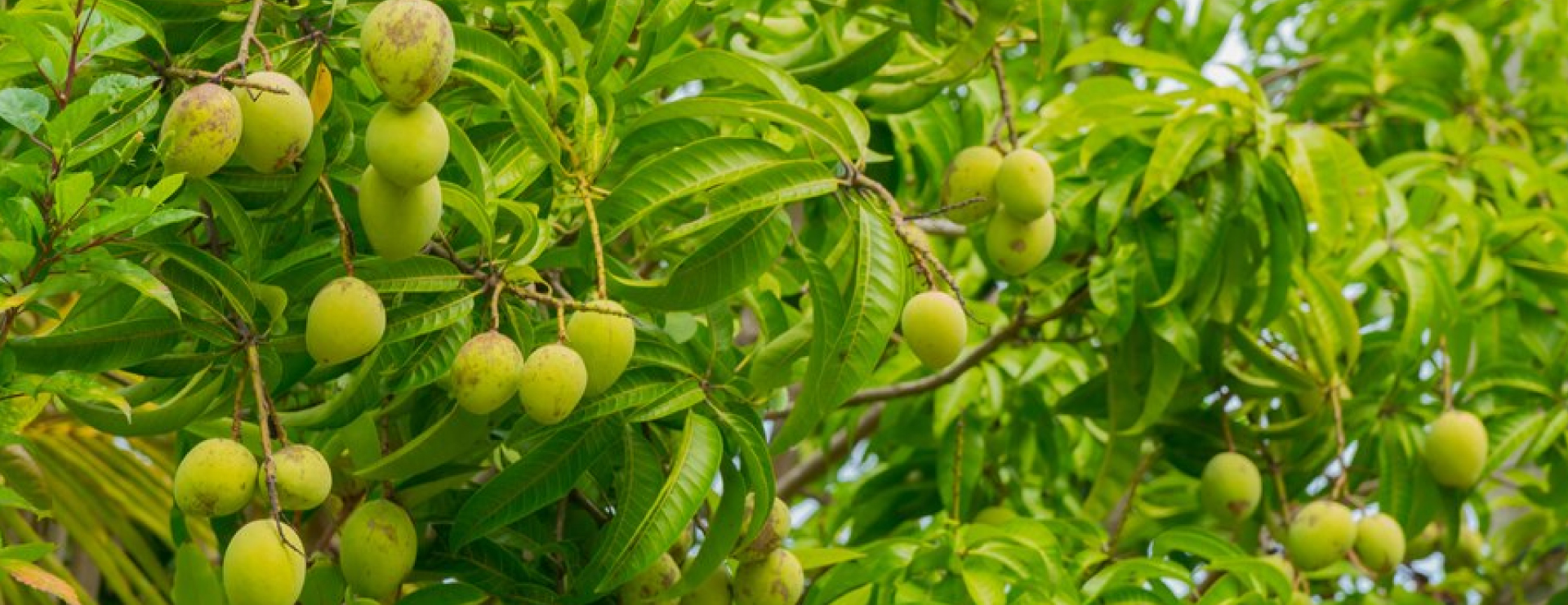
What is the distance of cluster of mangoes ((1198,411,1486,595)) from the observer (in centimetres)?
189

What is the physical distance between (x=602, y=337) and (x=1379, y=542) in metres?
1.10

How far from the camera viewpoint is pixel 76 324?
125 cm

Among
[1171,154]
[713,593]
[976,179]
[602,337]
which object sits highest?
[602,337]

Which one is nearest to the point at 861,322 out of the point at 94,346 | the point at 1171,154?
the point at 94,346

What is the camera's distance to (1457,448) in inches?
76.0

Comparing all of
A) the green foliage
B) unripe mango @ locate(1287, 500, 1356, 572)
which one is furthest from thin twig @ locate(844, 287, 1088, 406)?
unripe mango @ locate(1287, 500, 1356, 572)

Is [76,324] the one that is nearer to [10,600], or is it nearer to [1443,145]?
[10,600]

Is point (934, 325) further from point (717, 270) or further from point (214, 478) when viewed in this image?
point (214, 478)

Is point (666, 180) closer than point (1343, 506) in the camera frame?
Yes

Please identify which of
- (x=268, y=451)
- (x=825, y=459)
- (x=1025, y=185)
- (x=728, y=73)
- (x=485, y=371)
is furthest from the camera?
(x=825, y=459)

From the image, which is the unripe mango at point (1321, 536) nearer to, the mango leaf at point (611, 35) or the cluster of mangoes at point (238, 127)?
the mango leaf at point (611, 35)

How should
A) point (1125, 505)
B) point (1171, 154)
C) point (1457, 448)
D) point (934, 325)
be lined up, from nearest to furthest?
point (934, 325) → point (1171, 154) → point (1457, 448) → point (1125, 505)

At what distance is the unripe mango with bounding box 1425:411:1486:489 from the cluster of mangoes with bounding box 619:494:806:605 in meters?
0.84

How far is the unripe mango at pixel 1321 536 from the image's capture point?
6.17 ft
